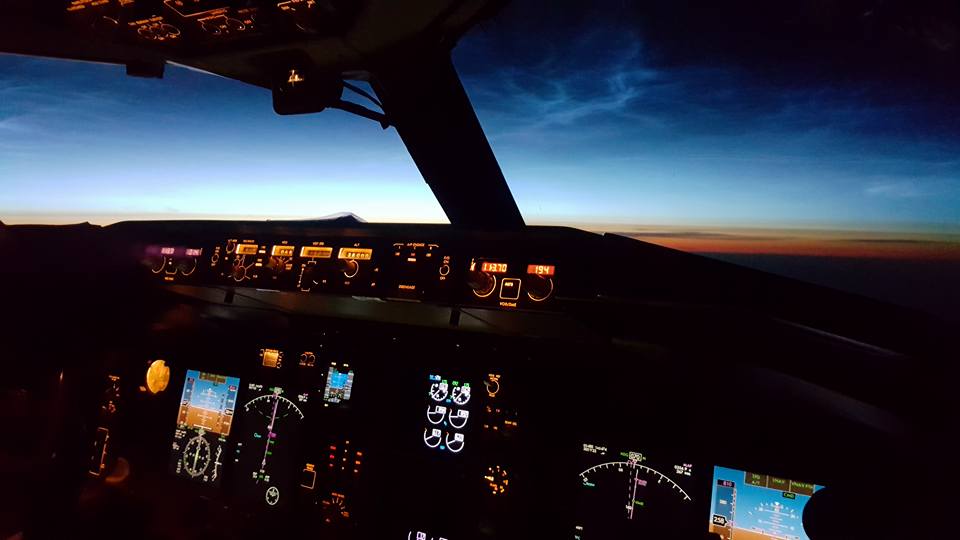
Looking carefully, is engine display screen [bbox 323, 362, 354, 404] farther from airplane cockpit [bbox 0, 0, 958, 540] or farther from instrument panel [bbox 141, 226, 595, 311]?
instrument panel [bbox 141, 226, 595, 311]

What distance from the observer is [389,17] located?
1794mm

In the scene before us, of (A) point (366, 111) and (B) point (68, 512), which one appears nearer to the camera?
(A) point (366, 111)

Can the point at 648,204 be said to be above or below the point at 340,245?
above

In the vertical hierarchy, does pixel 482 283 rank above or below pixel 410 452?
above

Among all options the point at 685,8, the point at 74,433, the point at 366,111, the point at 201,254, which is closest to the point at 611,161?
the point at 685,8

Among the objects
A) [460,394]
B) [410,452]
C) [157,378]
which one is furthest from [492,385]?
[157,378]

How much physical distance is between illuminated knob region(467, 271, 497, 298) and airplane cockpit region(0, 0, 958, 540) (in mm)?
11

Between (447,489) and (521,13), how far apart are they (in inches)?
71.2

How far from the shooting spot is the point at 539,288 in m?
1.88

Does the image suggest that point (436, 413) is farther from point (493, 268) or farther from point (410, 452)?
point (493, 268)

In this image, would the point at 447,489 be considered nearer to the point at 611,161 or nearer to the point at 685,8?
the point at 611,161

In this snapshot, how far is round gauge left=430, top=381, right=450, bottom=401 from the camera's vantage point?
2.28 m

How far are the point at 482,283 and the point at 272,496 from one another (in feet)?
4.63

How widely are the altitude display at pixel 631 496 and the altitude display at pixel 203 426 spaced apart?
1662 mm
